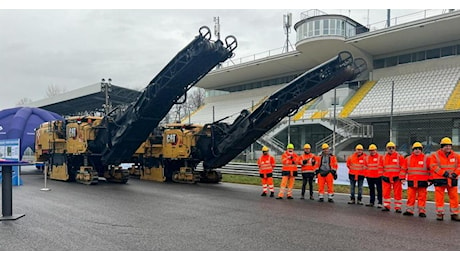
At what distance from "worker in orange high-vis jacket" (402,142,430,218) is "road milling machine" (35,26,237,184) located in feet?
18.6

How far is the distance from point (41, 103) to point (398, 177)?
120 ft

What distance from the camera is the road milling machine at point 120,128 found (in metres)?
11.5

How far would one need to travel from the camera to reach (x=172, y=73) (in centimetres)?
1205

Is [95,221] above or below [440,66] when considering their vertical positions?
below

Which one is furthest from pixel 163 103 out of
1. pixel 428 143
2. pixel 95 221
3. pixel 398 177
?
pixel 428 143

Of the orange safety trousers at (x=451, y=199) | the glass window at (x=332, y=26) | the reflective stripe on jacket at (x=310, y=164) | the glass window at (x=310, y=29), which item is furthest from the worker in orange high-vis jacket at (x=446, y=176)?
the glass window at (x=310, y=29)

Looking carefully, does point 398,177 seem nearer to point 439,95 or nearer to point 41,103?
point 439,95

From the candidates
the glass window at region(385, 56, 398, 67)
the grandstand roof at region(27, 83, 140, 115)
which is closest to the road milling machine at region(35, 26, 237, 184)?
the grandstand roof at region(27, 83, 140, 115)

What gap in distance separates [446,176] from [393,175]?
1285 mm

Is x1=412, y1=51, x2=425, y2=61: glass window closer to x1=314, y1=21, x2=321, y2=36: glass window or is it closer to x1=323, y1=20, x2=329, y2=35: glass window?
x1=323, y1=20, x2=329, y2=35: glass window

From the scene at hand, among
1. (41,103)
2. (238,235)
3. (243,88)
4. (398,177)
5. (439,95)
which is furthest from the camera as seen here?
(243,88)

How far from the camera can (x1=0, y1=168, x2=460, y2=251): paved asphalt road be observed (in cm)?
563

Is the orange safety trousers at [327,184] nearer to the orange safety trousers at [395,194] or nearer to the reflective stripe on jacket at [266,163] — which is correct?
the reflective stripe on jacket at [266,163]

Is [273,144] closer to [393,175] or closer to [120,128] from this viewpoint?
[120,128]
